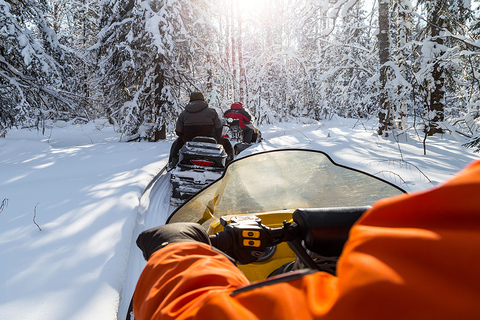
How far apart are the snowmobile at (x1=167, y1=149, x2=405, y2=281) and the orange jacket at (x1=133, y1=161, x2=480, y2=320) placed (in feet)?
2.48

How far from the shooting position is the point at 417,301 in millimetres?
394

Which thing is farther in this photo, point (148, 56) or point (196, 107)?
point (148, 56)

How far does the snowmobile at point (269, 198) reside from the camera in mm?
1374

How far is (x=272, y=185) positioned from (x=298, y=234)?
65 cm

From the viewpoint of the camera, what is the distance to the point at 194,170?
477 centimetres

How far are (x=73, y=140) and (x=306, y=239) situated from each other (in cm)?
1368

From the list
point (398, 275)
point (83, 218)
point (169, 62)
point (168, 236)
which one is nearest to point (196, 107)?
point (83, 218)

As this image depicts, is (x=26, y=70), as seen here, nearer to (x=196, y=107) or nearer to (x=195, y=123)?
(x=196, y=107)

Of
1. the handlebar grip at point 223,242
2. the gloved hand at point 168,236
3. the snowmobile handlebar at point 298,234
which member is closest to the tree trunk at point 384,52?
the snowmobile handlebar at point 298,234

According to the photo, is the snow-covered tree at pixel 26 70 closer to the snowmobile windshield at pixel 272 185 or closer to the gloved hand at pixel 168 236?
the snowmobile windshield at pixel 272 185

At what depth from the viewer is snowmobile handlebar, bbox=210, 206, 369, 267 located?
1128mm

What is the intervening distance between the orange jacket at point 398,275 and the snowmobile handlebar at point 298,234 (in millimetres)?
560

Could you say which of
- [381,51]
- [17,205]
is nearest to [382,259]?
[17,205]

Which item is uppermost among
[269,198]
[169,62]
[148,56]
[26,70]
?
[148,56]
